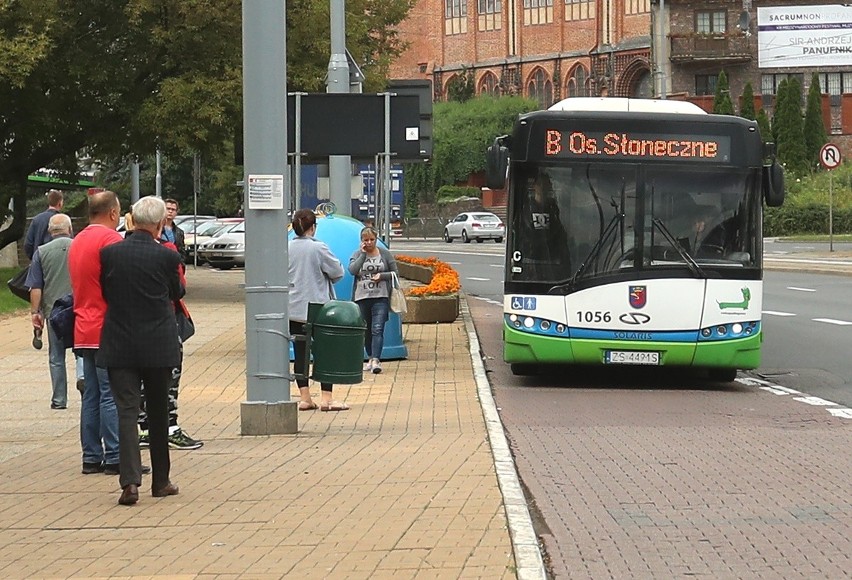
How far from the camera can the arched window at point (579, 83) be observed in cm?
9962

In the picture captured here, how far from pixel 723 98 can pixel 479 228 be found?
13734mm

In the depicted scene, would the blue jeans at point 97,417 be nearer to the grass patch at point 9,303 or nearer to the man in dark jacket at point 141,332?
the man in dark jacket at point 141,332

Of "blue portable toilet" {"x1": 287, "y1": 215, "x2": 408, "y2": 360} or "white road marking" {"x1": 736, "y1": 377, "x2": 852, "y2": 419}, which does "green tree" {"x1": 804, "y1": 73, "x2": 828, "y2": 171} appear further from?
"white road marking" {"x1": 736, "y1": 377, "x2": 852, "y2": 419}

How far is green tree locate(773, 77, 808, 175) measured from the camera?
256ft

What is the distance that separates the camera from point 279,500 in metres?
9.19

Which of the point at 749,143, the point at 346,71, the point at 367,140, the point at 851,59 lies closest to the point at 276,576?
the point at 749,143

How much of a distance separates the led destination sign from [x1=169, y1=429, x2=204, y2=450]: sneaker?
19.7 feet

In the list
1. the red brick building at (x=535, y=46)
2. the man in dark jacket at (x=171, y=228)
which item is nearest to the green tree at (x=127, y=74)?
the man in dark jacket at (x=171, y=228)

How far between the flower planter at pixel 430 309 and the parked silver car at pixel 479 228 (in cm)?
4985

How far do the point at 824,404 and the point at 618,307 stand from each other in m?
2.39

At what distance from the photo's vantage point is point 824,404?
48.2 feet

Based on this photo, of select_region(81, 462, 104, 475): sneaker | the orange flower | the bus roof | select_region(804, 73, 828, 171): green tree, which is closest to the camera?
select_region(81, 462, 104, 475): sneaker

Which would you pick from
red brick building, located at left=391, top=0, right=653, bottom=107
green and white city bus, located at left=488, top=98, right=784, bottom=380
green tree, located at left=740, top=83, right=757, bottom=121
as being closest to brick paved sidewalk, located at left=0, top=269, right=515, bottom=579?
green and white city bus, located at left=488, top=98, right=784, bottom=380

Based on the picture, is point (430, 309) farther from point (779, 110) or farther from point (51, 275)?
point (779, 110)
